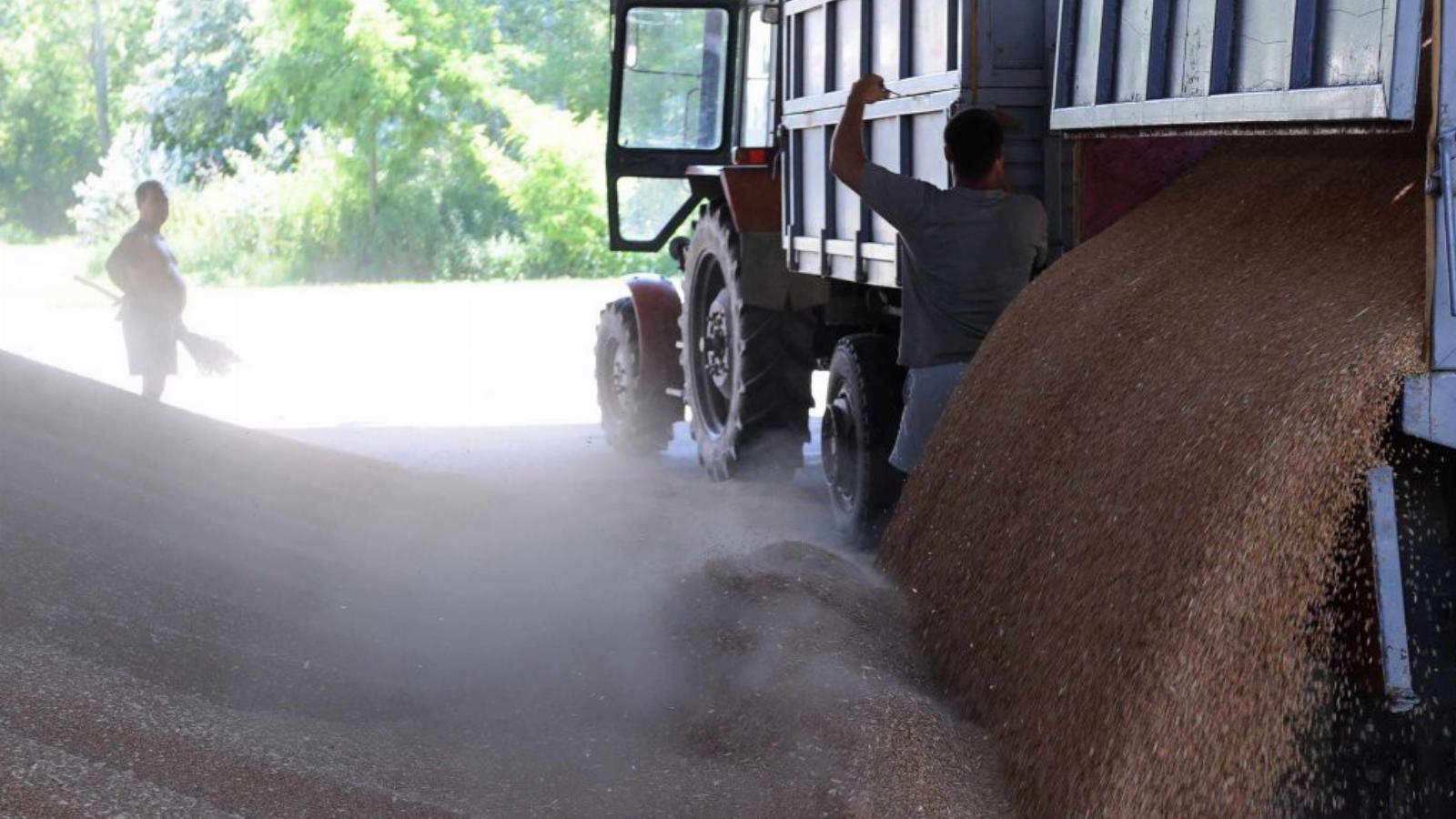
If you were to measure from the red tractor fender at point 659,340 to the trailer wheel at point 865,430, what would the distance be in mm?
3035

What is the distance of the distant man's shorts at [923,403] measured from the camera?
6.75 metres

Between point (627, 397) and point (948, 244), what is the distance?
497 cm

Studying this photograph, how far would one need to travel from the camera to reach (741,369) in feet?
30.5

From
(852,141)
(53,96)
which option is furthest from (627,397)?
(53,96)

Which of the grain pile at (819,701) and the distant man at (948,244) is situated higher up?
the distant man at (948,244)

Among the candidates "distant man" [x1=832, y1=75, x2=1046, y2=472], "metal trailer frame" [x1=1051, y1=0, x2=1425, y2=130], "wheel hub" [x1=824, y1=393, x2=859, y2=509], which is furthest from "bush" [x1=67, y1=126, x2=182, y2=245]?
"metal trailer frame" [x1=1051, y1=0, x2=1425, y2=130]

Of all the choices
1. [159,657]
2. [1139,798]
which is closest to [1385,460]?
[1139,798]

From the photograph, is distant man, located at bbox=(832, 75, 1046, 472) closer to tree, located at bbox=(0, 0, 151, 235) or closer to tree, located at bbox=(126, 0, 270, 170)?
tree, located at bbox=(126, 0, 270, 170)

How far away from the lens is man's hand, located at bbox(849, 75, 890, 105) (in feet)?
22.3

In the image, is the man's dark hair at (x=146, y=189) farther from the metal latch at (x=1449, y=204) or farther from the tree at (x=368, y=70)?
the tree at (x=368, y=70)

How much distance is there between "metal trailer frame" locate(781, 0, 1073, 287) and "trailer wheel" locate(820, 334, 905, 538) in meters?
0.36

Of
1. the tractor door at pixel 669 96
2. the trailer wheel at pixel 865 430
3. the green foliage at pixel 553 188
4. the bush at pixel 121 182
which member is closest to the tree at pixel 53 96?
the bush at pixel 121 182

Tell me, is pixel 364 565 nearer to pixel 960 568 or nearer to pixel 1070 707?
pixel 960 568

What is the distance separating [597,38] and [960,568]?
35.0m
